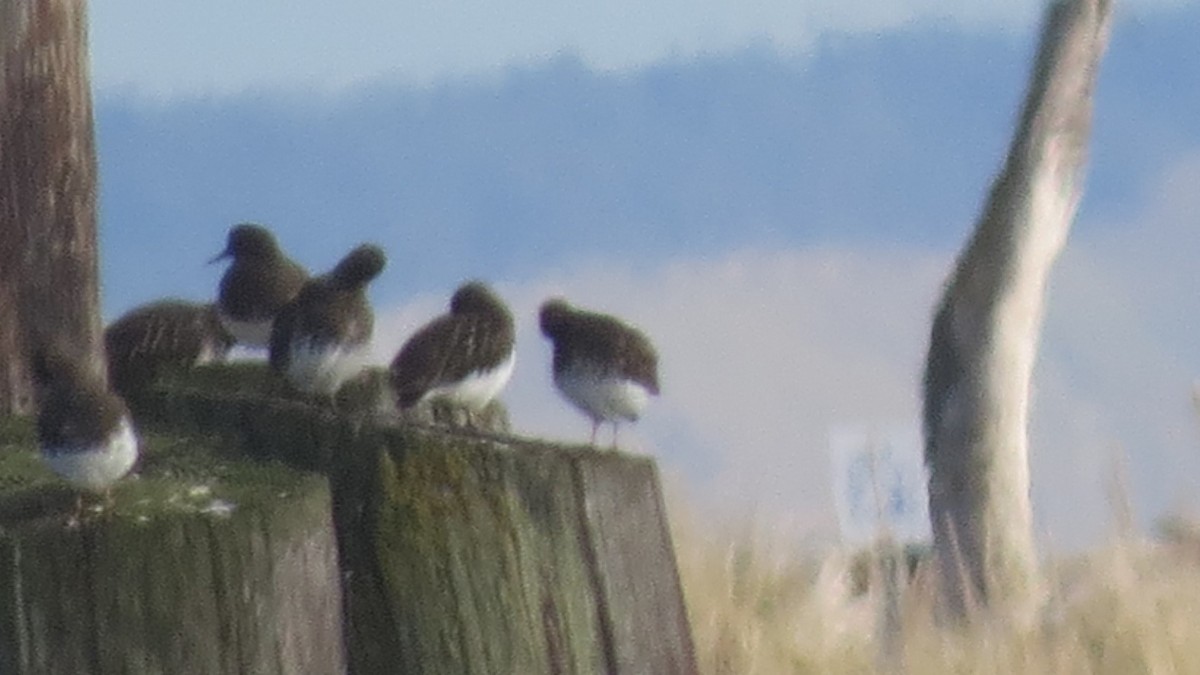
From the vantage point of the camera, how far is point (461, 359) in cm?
349

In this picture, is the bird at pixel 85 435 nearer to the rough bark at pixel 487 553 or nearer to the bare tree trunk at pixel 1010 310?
the rough bark at pixel 487 553

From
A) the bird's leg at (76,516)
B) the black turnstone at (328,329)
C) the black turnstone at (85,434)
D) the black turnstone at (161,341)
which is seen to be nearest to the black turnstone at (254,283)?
the black turnstone at (161,341)

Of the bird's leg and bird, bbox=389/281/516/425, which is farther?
bird, bbox=389/281/516/425

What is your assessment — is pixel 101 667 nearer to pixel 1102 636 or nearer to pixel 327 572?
pixel 327 572

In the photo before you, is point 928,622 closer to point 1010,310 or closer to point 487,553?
point 1010,310

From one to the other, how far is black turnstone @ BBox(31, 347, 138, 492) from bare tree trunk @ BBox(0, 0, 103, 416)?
96cm

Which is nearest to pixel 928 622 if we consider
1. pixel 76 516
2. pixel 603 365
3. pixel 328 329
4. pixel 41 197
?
pixel 603 365

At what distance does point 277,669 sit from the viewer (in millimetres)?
1925

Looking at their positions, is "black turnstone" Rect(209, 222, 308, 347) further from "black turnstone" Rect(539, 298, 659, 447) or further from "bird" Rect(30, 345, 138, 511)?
"bird" Rect(30, 345, 138, 511)

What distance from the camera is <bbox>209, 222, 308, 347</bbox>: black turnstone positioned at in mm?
3994

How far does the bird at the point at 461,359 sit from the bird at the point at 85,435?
2.47 ft

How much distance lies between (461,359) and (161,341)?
50cm

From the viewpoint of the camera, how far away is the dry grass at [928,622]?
5.36 m

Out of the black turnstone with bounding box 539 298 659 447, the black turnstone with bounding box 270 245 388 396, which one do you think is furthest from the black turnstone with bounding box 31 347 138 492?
the black turnstone with bounding box 539 298 659 447
